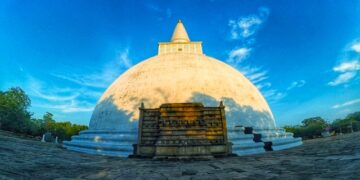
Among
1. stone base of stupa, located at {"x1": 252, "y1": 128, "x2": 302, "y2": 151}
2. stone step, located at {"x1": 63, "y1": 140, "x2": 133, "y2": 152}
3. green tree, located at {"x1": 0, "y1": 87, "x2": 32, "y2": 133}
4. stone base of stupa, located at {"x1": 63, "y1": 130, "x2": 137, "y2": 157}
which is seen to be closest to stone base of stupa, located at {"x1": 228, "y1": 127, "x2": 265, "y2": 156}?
stone base of stupa, located at {"x1": 252, "y1": 128, "x2": 302, "y2": 151}

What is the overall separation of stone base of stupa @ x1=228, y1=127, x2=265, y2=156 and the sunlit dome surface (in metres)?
0.47

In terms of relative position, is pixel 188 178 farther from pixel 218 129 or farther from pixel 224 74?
pixel 224 74

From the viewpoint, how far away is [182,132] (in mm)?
10016

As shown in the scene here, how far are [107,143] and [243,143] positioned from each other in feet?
23.0

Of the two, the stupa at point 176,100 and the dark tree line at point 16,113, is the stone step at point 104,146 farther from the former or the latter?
the dark tree line at point 16,113

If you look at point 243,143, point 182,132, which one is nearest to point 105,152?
point 182,132

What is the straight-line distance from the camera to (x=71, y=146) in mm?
13609

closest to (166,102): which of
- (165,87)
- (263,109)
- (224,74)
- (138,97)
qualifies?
(165,87)

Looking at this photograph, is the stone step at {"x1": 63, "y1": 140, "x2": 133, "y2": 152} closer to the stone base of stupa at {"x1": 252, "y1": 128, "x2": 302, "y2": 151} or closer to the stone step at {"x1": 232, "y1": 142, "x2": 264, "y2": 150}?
the stone step at {"x1": 232, "y1": 142, "x2": 264, "y2": 150}

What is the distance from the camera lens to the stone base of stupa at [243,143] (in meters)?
10.5

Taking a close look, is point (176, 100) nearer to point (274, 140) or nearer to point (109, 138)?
point (109, 138)

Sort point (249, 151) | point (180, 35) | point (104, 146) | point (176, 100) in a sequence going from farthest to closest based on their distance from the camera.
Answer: point (180, 35)
point (176, 100)
point (104, 146)
point (249, 151)

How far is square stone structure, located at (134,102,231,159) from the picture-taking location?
912 centimetres

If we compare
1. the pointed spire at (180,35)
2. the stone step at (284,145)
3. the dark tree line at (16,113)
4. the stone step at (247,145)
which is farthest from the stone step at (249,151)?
the dark tree line at (16,113)
